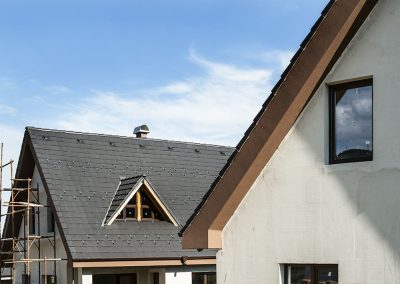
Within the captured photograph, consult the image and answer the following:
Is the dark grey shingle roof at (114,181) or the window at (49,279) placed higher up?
the dark grey shingle roof at (114,181)

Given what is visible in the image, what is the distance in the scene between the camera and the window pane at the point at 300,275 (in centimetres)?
818

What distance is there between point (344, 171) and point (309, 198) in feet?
1.96

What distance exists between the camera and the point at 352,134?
7910 millimetres

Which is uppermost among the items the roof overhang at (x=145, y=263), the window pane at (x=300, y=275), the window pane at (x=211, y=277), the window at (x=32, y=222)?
the window at (x=32, y=222)

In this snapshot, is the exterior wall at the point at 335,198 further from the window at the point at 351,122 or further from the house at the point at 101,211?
the house at the point at 101,211

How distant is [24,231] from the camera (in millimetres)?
21812

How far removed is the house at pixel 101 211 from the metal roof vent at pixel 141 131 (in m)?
1.20

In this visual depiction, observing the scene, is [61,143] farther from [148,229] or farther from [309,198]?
[309,198]

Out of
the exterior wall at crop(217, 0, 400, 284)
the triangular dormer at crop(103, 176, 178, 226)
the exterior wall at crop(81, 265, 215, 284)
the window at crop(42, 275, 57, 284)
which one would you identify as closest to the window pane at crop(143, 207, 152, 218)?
the triangular dormer at crop(103, 176, 178, 226)

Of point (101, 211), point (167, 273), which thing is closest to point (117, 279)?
point (167, 273)

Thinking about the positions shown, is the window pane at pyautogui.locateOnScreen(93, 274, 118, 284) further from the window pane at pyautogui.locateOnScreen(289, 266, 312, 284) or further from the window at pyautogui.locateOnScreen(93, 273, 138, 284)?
the window pane at pyautogui.locateOnScreen(289, 266, 312, 284)

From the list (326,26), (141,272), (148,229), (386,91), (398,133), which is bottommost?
(141,272)

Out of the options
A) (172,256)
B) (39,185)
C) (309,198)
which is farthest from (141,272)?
(309,198)

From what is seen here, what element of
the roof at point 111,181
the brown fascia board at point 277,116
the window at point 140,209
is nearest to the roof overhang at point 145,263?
the roof at point 111,181
